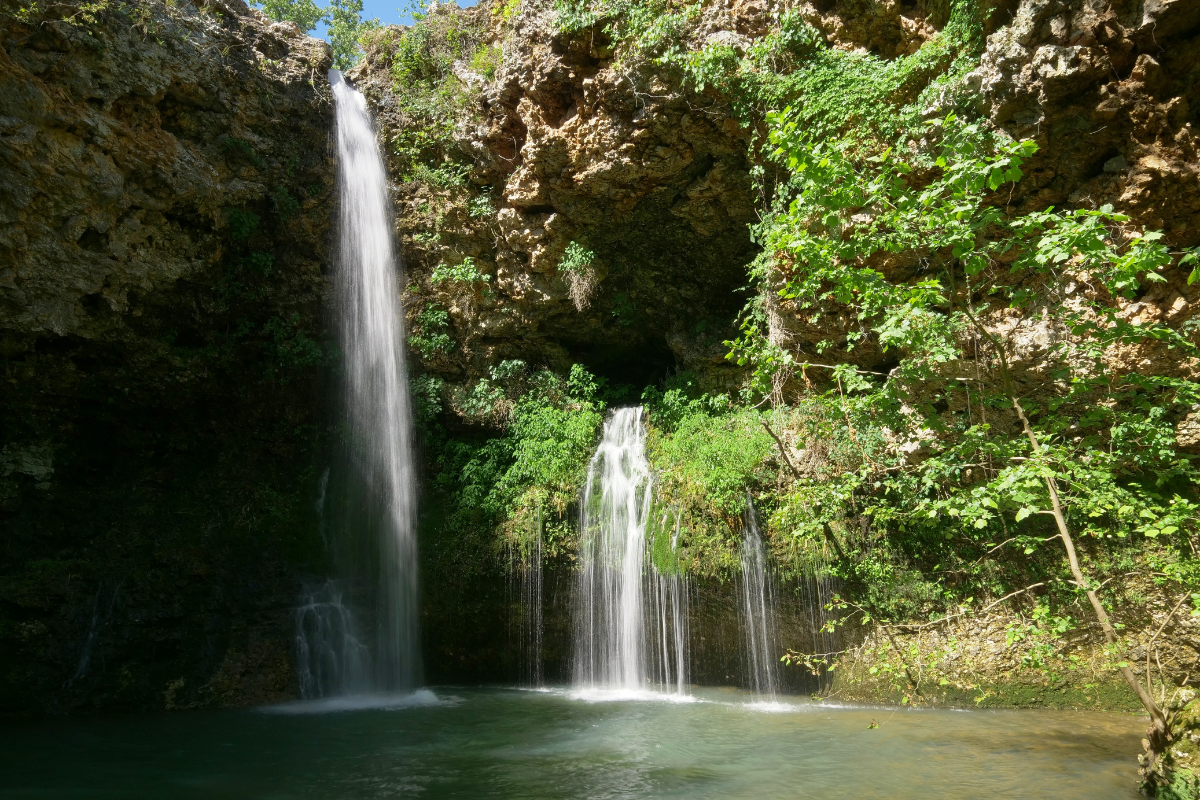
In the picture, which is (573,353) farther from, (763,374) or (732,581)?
(763,374)

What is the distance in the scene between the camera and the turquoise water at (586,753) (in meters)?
5.16

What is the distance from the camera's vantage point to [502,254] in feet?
36.7

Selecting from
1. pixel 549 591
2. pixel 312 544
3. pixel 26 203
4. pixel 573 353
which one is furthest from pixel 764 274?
pixel 26 203

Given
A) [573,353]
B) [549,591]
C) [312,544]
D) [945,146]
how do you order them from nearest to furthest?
[945,146] → [549,591] → [312,544] → [573,353]

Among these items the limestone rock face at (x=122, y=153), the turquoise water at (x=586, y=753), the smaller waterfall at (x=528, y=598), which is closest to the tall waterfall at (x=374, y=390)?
the limestone rock face at (x=122, y=153)

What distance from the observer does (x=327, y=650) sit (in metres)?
9.46

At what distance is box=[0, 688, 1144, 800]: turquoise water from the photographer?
5160mm

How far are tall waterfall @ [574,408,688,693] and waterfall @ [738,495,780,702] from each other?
0.77 m

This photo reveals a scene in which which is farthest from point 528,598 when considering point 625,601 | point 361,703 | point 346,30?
point 346,30

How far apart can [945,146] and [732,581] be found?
568 cm

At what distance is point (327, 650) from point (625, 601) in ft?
13.4

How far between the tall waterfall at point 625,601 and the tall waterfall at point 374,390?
8.90ft

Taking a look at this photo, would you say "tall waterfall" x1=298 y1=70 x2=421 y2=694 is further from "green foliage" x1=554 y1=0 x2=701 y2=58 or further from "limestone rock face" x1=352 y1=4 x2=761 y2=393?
"green foliage" x1=554 y1=0 x2=701 y2=58

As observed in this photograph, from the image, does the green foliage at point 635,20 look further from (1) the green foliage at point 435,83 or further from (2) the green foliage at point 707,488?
(2) the green foliage at point 707,488
